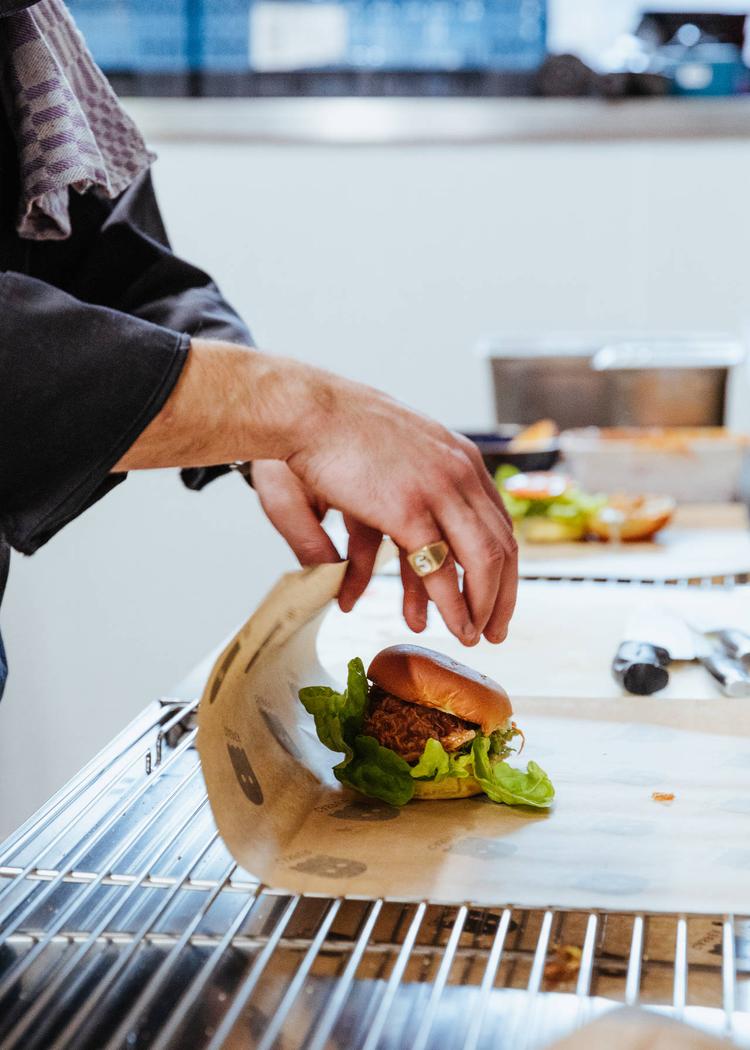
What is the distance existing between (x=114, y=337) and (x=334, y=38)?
3.23m

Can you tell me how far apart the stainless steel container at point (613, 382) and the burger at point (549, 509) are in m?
0.57

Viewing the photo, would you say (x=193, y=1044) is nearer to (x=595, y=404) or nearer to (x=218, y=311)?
(x=218, y=311)

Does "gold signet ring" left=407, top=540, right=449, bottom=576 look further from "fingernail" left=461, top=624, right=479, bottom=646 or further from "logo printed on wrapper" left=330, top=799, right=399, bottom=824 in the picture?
"logo printed on wrapper" left=330, top=799, right=399, bottom=824

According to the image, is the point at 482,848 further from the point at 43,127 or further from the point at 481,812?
the point at 43,127

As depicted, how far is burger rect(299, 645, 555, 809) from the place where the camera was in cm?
98

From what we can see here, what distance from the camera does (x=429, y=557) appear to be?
86cm

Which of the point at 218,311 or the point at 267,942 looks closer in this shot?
the point at 267,942

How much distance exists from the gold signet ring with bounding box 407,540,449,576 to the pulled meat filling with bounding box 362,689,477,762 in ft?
0.69

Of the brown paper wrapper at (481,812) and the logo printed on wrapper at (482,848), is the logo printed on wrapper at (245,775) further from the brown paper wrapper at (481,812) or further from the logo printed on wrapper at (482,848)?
the logo printed on wrapper at (482,848)

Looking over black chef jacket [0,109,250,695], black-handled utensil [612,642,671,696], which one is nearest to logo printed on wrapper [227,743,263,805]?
black chef jacket [0,109,250,695]

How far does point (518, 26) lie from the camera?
12.1 ft

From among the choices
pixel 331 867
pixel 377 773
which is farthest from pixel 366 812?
pixel 331 867

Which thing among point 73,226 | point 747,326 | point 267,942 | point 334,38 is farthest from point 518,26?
point 267,942

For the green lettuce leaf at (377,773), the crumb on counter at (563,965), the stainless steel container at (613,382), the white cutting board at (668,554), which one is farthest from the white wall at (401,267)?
the crumb on counter at (563,965)
